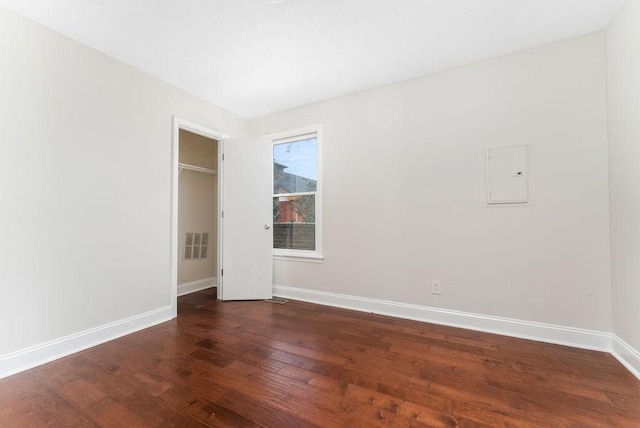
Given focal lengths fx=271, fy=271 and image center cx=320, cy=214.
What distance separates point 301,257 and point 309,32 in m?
2.41

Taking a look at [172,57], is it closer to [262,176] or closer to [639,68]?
[262,176]

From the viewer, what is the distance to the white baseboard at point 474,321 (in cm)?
214

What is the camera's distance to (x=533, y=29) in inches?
82.7

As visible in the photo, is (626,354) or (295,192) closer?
(626,354)

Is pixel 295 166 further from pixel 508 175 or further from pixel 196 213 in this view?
pixel 508 175

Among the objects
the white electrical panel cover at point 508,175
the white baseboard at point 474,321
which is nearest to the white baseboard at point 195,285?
the white baseboard at point 474,321

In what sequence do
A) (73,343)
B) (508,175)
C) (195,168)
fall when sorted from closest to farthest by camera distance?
(73,343) → (508,175) → (195,168)

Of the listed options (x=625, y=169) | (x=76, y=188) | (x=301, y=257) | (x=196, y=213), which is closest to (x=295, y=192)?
(x=301, y=257)

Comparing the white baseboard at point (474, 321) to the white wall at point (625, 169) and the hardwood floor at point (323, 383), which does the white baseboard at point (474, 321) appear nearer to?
the hardwood floor at point (323, 383)

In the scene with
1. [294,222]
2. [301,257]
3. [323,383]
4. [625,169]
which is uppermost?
[625,169]

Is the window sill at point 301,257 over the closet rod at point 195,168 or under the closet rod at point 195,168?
under

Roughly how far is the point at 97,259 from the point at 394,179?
2861 millimetres

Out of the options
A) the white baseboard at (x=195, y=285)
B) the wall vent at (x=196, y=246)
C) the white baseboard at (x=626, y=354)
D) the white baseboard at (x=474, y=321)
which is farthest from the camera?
the wall vent at (x=196, y=246)

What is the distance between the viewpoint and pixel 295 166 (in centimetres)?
365
